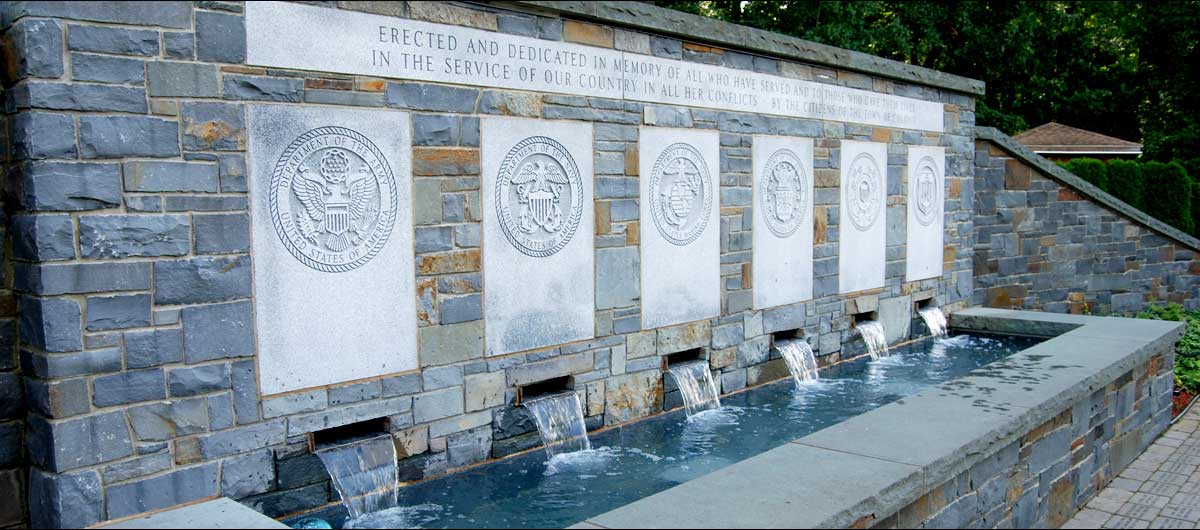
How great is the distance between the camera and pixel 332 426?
4.68 m

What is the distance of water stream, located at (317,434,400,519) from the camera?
461cm

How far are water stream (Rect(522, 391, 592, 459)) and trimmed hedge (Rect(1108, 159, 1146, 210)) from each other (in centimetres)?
1290

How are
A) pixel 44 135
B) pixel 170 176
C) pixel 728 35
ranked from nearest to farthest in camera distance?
pixel 44 135 → pixel 170 176 → pixel 728 35

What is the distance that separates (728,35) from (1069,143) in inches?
588

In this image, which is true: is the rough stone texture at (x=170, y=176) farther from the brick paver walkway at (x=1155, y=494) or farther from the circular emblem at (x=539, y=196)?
the brick paver walkway at (x=1155, y=494)

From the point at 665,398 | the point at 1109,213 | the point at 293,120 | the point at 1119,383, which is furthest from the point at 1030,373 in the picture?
the point at 1109,213

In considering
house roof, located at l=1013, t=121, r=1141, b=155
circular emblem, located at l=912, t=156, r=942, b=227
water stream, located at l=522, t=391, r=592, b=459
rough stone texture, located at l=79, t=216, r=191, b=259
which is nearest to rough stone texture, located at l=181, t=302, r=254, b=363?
rough stone texture, located at l=79, t=216, r=191, b=259

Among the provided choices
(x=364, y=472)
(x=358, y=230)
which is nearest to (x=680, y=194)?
(x=358, y=230)

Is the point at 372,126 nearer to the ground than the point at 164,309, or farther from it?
farther from it

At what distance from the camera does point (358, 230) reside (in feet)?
15.5

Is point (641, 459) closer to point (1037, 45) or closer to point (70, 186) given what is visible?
point (70, 186)

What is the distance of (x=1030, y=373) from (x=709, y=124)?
2.85 metres

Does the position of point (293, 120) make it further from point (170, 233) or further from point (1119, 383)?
point (1119, 383)

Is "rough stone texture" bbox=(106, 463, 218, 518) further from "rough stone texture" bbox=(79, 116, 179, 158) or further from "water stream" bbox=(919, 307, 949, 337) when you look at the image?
"water stream" bbox=(919, 307, 949, 337)
